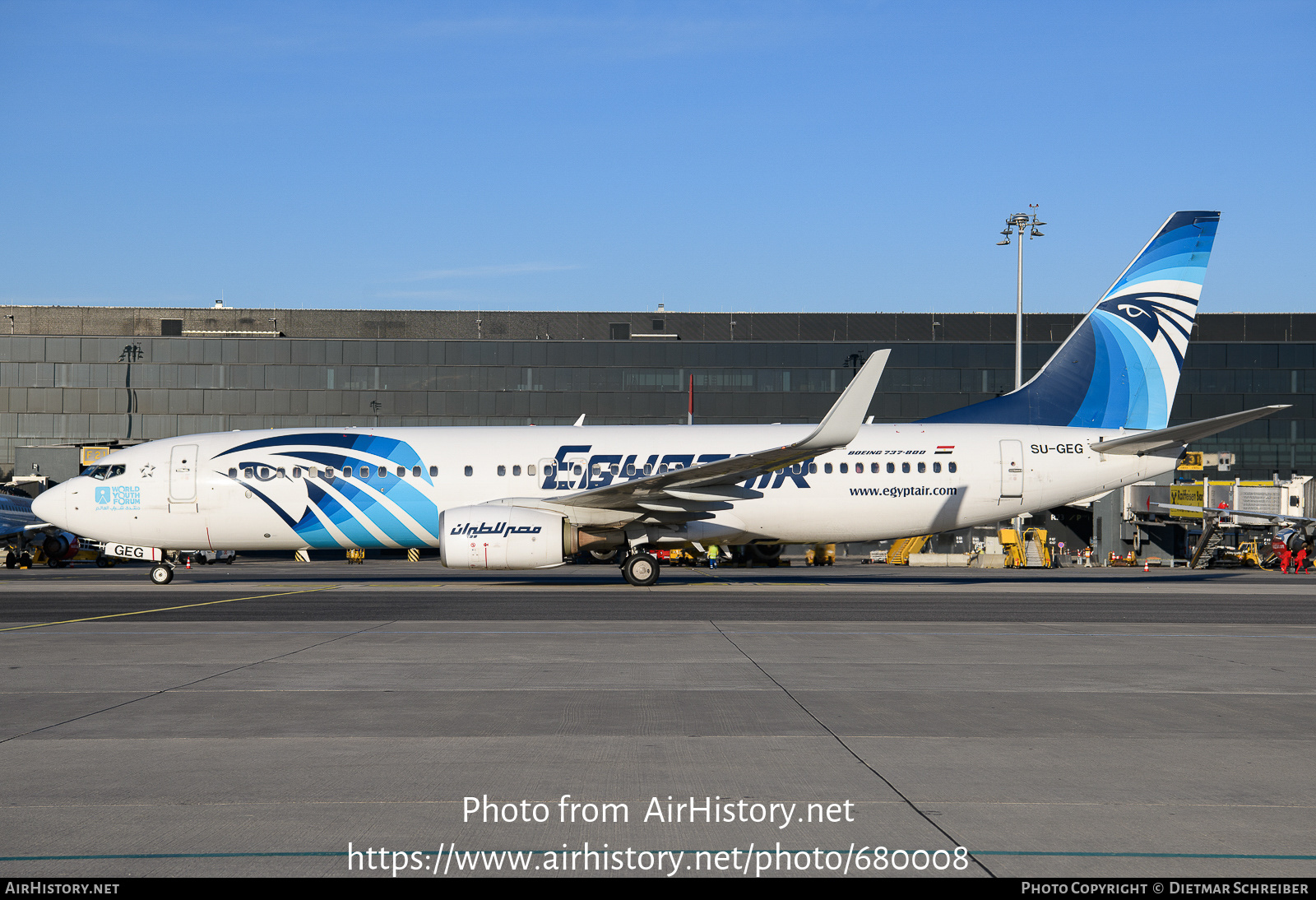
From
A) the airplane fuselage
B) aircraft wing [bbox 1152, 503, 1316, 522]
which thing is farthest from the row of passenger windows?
aircraft wing [bbox 1152, 503, 1316, 522]

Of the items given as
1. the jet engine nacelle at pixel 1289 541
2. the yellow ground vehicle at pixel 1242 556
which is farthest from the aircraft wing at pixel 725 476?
the yellow ground vehicle at pixel 1242 556

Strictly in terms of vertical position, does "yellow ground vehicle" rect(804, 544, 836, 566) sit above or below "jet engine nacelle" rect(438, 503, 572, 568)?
below

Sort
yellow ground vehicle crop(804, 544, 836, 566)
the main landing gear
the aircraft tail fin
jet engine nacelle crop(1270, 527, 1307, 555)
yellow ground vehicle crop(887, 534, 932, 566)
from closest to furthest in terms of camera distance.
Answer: the main landing gear
the aircraft tail fin
jet engine nacelle crop(1270, 527, 1307, 555)
yellow ground vehicle crop(804, 544, 836, 566)
yellow ground vehicle crop(887, 534, 932, 566)

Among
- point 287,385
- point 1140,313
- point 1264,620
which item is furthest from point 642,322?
point 1264,620

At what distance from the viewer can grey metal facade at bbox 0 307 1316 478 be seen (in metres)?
61.5

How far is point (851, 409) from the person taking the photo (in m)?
20.7

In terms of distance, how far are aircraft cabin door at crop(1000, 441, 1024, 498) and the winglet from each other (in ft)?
17.2

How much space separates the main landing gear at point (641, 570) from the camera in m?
23.5

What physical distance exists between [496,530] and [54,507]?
35.7 feet

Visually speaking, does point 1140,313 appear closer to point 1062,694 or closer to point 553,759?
point 1062,694

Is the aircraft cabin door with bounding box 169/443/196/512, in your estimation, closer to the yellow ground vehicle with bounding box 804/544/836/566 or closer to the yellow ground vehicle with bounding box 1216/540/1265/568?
the yellow ground vehicle with bounding box 804/544/836/566

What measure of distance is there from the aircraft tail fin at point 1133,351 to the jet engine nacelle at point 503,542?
1068 cm

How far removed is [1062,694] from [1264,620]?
9.21 m
